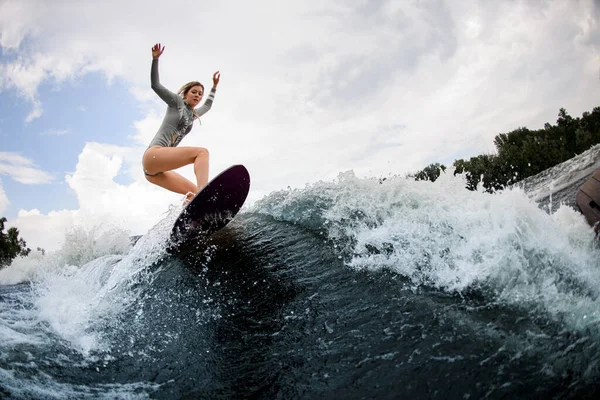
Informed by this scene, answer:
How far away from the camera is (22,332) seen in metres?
2.91

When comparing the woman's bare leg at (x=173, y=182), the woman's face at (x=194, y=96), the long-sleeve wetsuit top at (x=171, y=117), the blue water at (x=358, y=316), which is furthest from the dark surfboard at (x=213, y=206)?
the woman's face at (x=194, y=96)

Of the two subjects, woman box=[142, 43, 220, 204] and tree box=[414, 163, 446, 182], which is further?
tree box=[414, 163, 446, 182]

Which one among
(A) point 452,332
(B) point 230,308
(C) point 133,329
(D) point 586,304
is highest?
(C) point 133,329

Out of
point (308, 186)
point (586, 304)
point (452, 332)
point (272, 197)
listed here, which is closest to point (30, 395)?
point (452, 332)

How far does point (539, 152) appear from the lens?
60.4 feet

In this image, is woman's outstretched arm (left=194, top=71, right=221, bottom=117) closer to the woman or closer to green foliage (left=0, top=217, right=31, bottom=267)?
the woman

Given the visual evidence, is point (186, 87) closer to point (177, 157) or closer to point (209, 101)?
point (209, 101)

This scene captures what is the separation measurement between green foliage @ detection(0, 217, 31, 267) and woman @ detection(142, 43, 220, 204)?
2395cm

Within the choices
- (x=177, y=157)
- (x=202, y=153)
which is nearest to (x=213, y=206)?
(x=202, y=153)

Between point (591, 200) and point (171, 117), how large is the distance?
5.01 m

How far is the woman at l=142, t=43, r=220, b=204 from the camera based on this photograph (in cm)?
464

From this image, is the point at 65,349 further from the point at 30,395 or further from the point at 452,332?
the point at 452,332

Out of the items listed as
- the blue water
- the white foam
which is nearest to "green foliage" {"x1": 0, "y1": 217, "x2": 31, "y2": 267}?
the blue water

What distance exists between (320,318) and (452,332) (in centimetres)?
95
